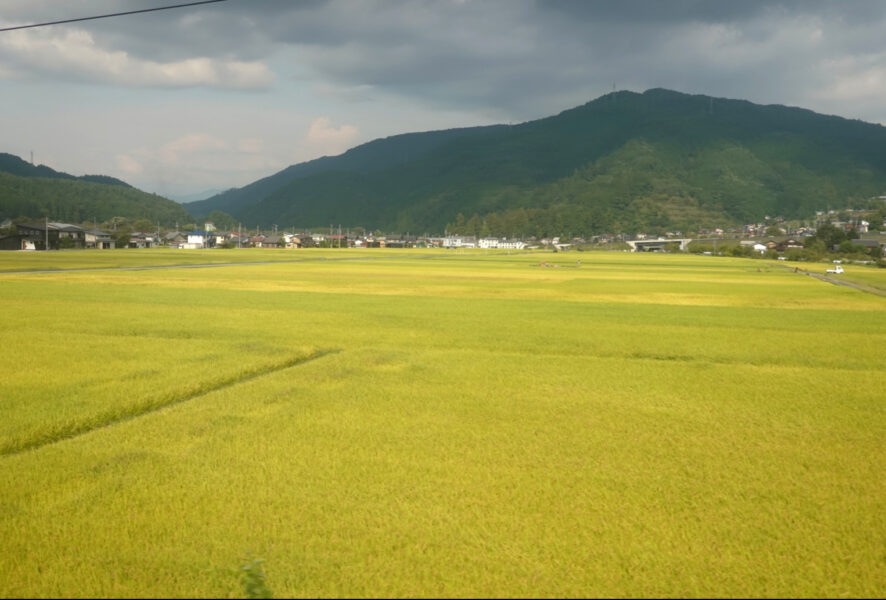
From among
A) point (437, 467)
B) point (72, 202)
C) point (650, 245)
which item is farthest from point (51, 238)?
point (650, 245)

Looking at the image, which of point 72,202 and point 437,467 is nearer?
point 437,467

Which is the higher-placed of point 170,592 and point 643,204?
point 643,204

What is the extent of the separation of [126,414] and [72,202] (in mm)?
168162

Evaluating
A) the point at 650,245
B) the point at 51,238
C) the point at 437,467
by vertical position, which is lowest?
the point at 437,467

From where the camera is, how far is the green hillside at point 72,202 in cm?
13488

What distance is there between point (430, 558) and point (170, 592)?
5.60 ft

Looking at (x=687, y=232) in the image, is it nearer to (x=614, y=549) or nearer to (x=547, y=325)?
(x=547, y=325)

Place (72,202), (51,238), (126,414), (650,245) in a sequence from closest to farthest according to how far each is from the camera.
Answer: (126,414) < (51,238) < (72,202) < (650,245)

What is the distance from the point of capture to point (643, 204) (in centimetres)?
19512

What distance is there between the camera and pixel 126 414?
8.02 metres

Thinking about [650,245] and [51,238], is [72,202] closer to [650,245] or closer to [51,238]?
[51,238]

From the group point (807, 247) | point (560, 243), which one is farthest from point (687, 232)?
point (807, 247)

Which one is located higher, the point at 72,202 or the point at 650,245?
the point at 72,202

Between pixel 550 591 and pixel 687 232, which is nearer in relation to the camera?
pixel 550 591
